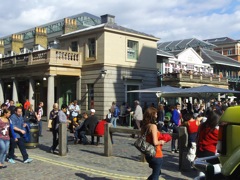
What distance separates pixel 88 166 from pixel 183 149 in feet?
8.78

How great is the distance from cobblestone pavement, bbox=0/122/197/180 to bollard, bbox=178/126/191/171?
173 mm

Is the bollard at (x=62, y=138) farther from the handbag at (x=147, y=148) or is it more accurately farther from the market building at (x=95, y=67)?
the market building at (x=95, y=67)

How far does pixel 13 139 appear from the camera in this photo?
9859 millimetres

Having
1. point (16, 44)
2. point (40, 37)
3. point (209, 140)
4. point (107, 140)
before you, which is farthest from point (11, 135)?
point (16, 44)

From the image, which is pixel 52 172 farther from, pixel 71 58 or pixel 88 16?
pixel 88 16

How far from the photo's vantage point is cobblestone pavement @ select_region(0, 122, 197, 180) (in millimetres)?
8305

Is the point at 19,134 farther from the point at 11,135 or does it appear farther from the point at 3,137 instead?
the point at 3,137

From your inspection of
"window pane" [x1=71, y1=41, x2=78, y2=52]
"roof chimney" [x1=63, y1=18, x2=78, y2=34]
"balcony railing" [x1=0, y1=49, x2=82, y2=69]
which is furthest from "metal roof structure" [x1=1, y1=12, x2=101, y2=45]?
"window pane" [x1=71, y1=41, x2=78, y2=52]

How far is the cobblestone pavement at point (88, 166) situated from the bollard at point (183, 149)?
0.17m

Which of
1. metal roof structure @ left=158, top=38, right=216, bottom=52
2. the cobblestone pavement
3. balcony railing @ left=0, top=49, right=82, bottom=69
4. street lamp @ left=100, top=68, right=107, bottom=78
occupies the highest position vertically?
metal roof structure @ left=158, top=38, right=216, bottom=52

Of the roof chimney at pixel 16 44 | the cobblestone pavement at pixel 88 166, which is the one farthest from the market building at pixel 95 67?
the cobblestone pavement at pixel 88 166

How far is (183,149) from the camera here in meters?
8.92

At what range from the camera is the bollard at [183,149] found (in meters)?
8.75

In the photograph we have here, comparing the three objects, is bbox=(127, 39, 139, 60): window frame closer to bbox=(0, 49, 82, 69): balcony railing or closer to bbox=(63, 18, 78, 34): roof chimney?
bbox=(0, 49, 82, 69): balcony railing
